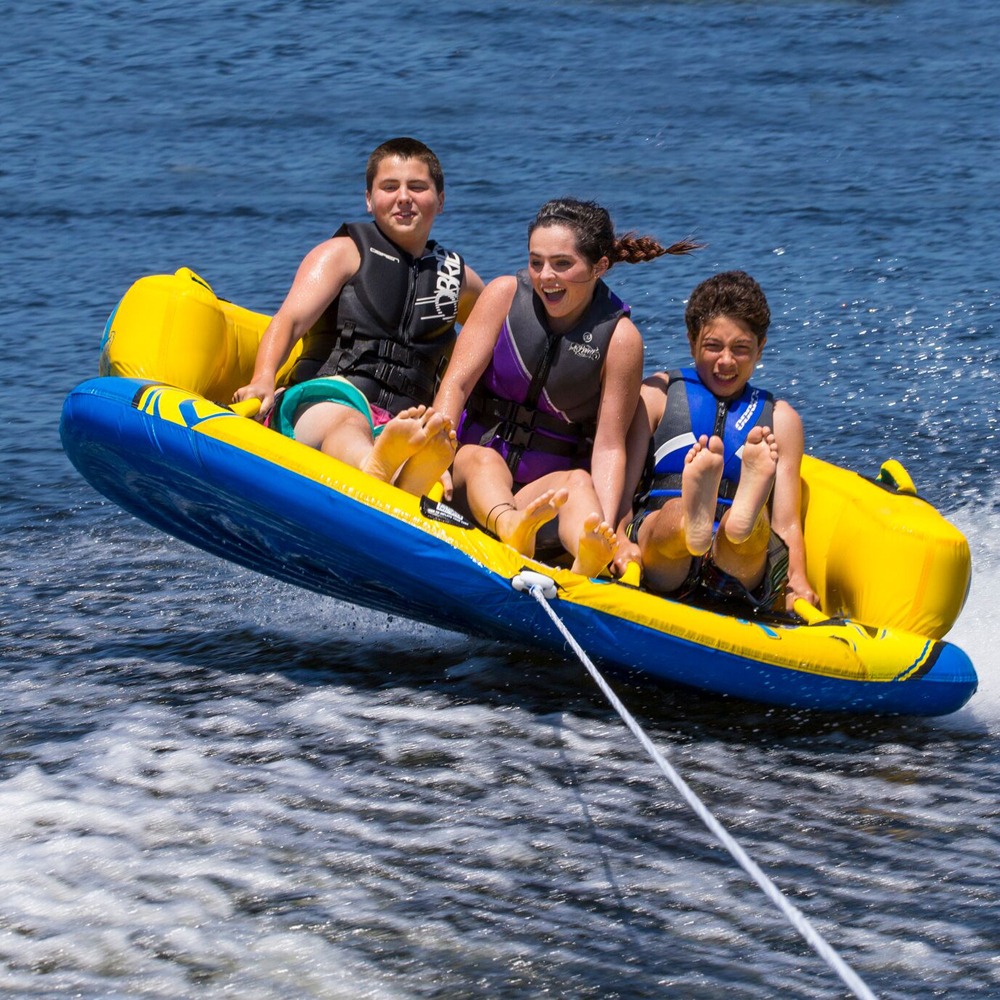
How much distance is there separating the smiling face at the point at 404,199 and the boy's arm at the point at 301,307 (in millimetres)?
114

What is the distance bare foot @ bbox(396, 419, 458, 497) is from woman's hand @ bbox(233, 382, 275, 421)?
1.47ft

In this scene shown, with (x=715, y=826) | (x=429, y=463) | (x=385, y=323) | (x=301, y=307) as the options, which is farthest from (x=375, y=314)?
(x=715, y=826)

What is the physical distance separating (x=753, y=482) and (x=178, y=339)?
5.17 ft

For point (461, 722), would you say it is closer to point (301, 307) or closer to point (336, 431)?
point (336, 431)

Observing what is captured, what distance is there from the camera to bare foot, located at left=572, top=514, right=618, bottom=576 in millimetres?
3250

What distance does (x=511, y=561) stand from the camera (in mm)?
3217

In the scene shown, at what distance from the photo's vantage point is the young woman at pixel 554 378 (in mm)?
3549

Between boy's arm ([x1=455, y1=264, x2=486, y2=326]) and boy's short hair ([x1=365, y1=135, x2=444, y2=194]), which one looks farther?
boy's arm ([x1=455, y1=264, x2=486, y2=326])

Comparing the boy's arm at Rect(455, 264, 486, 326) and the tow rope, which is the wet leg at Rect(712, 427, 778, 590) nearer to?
the tow rope

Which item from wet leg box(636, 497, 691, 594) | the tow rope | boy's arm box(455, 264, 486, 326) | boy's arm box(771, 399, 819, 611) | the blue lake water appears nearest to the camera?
the tow rope

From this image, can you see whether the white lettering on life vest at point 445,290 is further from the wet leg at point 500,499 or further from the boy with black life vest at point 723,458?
the boy with black life vest at point 723,458

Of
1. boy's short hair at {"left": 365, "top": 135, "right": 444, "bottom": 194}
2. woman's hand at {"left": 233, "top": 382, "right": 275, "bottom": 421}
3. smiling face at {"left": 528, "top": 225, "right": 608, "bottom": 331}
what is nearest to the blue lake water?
woman's hand at {"left": 233, "top": 382, "right": 275, "bottom": 421}

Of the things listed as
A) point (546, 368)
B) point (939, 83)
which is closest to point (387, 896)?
point (546, 368)

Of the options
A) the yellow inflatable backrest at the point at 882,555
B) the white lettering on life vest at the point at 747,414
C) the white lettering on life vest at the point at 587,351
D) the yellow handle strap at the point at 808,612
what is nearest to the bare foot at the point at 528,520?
the white lettering on life vest at the point at 587,351
